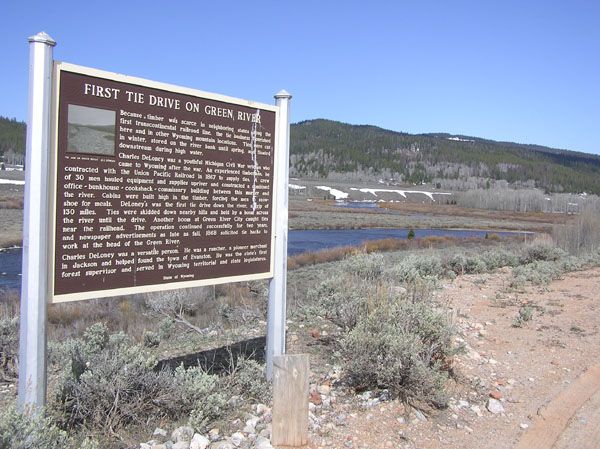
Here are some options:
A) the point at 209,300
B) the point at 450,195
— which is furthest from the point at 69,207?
the point at 450,195

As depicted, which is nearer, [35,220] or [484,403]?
[35,220]

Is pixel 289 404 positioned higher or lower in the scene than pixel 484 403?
higher

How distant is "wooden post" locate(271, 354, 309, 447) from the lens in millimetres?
3986

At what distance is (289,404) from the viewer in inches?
157

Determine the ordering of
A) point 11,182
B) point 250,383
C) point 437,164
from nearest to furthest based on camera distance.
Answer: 1. point 250,383
2. point 11,182
3. point 437,164

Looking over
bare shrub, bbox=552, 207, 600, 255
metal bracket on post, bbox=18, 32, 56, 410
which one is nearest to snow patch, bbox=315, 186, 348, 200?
bare shrub, bbox=552, 207, 600, 255

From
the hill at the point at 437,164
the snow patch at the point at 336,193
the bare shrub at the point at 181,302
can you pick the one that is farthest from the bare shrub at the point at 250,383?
the hill at the point at 437,164

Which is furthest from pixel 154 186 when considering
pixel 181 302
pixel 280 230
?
pixel 181 302

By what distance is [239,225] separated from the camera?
4.88 meters

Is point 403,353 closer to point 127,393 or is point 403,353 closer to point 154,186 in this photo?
point 127,393

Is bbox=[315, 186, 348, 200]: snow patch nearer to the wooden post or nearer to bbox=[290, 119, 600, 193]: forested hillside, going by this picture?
bbox=[290, 119, 600, 193]: forested hillside

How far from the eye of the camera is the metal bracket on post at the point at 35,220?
11.6 ft

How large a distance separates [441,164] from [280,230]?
595 feet

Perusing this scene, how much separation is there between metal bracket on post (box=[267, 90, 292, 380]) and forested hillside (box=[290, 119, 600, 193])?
160566 mm
